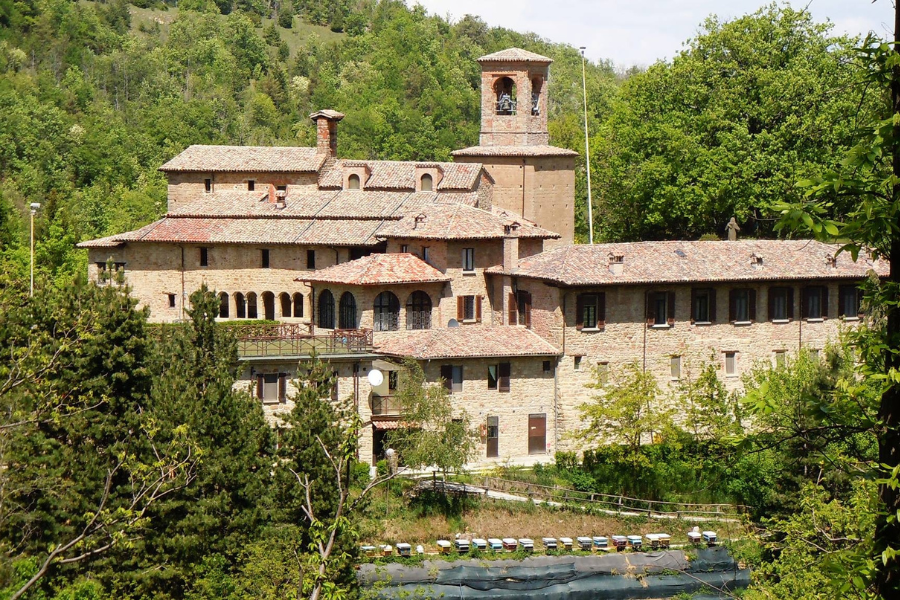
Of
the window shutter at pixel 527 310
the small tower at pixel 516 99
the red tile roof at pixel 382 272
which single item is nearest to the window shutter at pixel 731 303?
the window shutter at pixel 527 310

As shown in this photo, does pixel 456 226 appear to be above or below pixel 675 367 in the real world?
above

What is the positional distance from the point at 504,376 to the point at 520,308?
146 inches

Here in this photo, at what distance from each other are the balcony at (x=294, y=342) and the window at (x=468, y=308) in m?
3.92

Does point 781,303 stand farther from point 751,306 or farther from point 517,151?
point 517,151

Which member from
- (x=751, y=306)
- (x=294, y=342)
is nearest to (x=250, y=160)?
(x=294, y=342)

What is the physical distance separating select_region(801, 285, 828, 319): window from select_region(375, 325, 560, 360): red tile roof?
30.4ft

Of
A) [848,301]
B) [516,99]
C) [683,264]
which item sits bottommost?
[848,301]

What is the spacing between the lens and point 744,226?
63375 mm

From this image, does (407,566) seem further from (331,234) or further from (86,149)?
(86,149)

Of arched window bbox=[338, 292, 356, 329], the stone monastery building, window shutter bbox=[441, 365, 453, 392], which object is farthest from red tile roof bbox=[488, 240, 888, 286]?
arched window bbox=[338, 292, 356, 329]

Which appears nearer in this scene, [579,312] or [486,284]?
[579,312]

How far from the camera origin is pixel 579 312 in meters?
44.9

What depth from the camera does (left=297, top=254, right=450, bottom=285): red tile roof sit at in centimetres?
4559

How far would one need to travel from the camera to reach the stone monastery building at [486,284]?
44.0m
